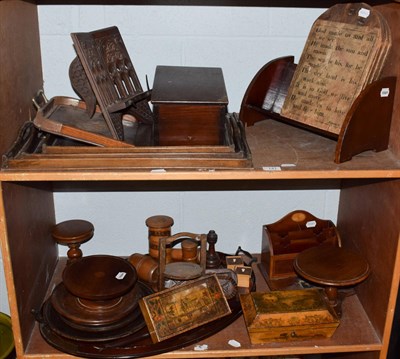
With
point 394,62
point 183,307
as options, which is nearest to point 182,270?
point 183,307

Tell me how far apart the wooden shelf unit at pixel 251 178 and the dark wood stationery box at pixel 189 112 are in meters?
0.12

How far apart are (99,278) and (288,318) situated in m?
0.53

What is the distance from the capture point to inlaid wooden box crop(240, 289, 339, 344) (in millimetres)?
1505

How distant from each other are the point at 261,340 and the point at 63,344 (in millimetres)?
530

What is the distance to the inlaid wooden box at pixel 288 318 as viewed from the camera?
1505 millimetres

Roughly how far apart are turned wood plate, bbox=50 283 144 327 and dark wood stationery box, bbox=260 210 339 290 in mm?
449

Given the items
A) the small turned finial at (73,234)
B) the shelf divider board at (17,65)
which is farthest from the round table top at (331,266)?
the shelf divider board at (17,65)

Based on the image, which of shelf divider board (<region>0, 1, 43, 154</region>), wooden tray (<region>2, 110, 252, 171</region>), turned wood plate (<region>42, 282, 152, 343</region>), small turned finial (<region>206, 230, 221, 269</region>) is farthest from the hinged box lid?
turned wood plate (<region>42, 282, 152, 343</region>)

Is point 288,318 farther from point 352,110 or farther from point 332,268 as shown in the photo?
point 352,110

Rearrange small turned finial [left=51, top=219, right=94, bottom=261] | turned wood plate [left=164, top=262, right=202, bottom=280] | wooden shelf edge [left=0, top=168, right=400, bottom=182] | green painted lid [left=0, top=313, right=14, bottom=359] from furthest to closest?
green painted lid [left=0, top=313, right=14, bottom=359] → small turned finial [left=51, top=219, right=94, bottom=261] → turned wood plate [left=164, top=262, right=202, bottom=280] → wooden shelf edge [left=0, top=168, right=400, bottom=182]

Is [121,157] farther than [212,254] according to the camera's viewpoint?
No

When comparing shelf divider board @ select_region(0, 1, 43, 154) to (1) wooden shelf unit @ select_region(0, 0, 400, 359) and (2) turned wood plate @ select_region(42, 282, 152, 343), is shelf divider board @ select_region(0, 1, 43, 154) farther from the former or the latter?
(2) turned wood plate @ select_region(42, 282, 152, 343)

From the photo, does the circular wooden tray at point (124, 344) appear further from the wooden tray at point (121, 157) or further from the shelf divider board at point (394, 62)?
the shelf divider board at point (394, 62)

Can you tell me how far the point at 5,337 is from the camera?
6.38 ft
